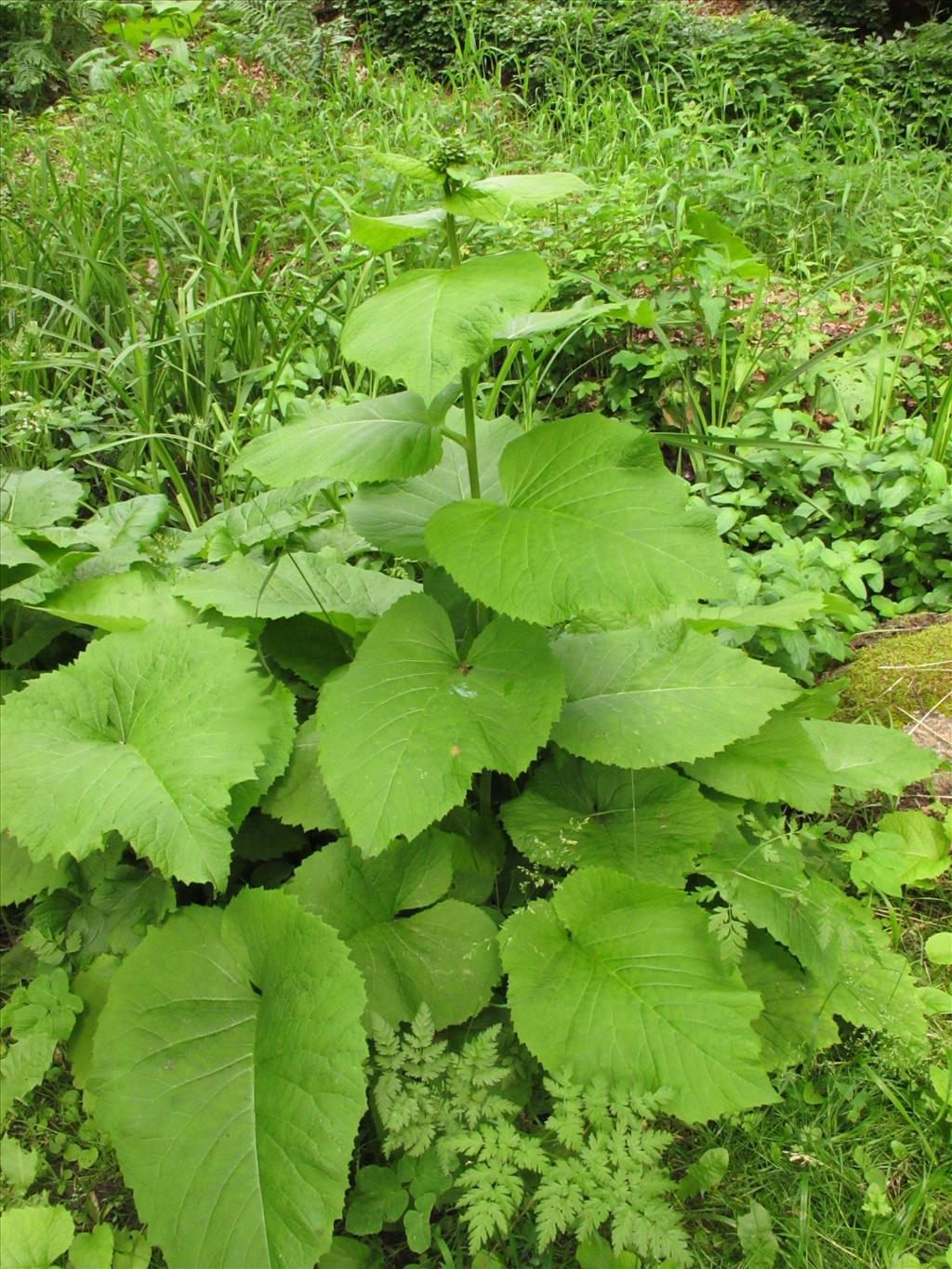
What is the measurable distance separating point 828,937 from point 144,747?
44.6 inches

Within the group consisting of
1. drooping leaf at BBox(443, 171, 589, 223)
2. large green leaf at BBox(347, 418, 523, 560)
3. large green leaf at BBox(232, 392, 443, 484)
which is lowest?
large green leaf at BBox(347, 418, 523, 560)

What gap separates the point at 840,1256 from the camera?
122 centimetres

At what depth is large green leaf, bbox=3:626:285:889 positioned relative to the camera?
1.25 metres

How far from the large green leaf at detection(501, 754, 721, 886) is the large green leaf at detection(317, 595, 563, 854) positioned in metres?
0.28

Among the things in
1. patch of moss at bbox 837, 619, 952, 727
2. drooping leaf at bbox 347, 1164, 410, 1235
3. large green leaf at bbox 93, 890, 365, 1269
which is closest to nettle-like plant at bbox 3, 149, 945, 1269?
large green leaf at bbox 93, 890, 365, 1269

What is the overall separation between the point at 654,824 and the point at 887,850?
1.49 feet

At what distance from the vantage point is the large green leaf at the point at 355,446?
4.28ft

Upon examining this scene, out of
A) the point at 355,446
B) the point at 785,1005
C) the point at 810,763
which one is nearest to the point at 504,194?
the point at 355,446

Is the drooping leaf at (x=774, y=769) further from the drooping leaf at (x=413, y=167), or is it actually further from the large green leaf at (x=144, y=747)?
the drooping leaf at (x=413, y=167)

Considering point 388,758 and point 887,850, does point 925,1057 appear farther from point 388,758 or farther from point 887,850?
point 388,758

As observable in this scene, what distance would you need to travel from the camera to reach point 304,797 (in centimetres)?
153

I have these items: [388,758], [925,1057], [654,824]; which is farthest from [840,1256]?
[388,758]

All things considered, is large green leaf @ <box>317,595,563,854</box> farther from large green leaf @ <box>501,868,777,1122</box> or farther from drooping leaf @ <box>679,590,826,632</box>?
drooping leaf @ <box>679,590,826,632</box>

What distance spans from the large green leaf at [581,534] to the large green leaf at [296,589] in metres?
0.45
